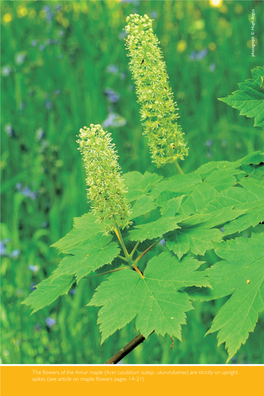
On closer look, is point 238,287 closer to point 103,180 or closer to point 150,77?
point 103,180

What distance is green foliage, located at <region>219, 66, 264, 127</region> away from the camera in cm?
93

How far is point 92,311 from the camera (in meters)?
2.19

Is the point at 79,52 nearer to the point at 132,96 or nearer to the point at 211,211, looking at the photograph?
the point at 132,96

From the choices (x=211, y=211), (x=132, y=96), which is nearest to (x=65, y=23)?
(x=132, y=96)

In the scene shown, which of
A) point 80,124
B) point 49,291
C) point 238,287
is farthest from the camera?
point 80,124

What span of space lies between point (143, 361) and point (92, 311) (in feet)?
1.22

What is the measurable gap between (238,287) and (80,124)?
8.06 ft

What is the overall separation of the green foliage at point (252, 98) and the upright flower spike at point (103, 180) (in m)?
0.31

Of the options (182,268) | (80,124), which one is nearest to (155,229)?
(182,268)

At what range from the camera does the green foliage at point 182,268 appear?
73 centimetres

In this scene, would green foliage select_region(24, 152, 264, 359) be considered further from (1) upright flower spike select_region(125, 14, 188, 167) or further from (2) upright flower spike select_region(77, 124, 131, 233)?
(1) upright flower spike select_region(125, 14, 188, 167)

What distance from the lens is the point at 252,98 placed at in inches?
37.0

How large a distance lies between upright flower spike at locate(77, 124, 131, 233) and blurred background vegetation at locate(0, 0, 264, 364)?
1.40m

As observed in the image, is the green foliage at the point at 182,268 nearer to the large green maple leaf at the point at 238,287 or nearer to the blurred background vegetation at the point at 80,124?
the large green maple leaf at the point at 238,287
